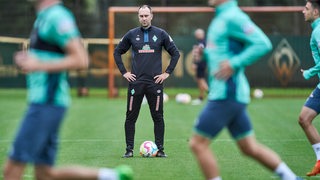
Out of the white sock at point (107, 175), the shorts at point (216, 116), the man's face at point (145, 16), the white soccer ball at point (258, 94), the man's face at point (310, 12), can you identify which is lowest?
the white soccer ball at point (258, 94)

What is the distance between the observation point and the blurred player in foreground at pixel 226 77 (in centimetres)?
705

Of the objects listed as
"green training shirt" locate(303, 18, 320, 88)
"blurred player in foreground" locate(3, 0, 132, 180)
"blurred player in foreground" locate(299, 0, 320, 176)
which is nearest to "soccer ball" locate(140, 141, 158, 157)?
"blurred player in foreground" locate(299, 0, 320, 176)

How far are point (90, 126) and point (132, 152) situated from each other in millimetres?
4877

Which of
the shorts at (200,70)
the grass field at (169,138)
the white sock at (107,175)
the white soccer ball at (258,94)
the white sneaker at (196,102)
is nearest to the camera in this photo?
the white sock at (107,175)

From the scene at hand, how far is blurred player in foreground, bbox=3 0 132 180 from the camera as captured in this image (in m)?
6.32

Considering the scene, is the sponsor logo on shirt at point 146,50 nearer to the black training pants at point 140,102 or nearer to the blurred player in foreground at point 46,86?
the black training pants at point 140,102

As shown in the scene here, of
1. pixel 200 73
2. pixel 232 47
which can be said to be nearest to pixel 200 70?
pixel 200 73

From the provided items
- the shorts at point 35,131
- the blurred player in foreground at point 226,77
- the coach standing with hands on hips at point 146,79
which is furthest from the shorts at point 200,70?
the shorts at point 35,131

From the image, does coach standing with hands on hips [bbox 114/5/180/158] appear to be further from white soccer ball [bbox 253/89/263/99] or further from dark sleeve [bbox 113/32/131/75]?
white soccer ball [bbox 253/89/263/99]

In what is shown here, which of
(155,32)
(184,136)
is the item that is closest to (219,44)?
(155,32)

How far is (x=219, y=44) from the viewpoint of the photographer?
7.17 meters

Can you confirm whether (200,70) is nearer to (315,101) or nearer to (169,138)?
Answer: (169,138)

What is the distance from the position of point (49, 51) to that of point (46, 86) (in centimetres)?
30

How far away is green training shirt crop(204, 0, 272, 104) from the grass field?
2.34 m
